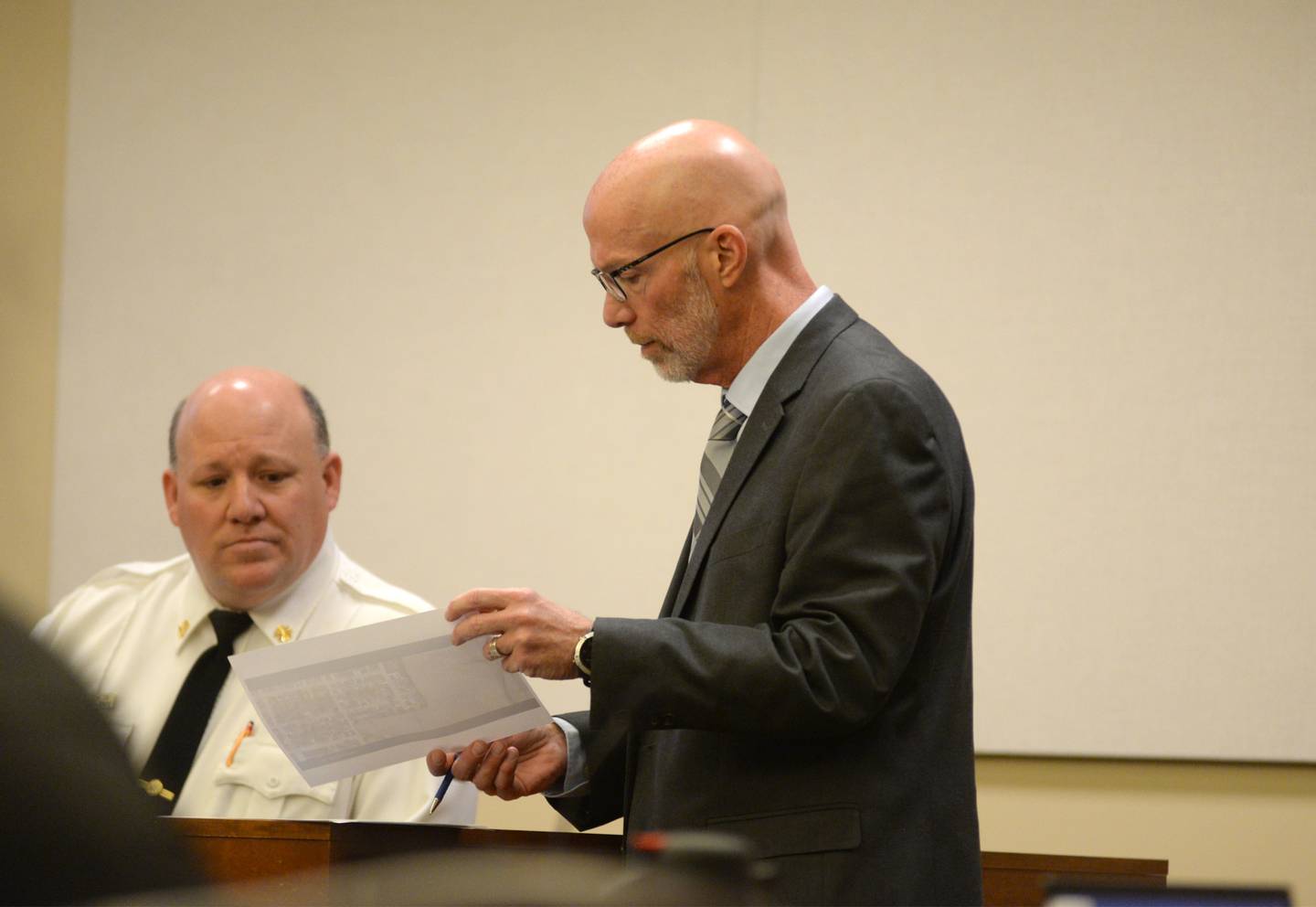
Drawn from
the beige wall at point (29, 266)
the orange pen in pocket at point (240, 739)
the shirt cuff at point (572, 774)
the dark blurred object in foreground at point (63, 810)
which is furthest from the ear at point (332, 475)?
the dark blurred object in foreground at point (63, 810)

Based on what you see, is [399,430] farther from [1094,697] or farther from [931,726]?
[931,726]

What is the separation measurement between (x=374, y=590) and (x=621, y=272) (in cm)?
100

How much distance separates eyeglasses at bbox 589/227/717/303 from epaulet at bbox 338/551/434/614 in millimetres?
889

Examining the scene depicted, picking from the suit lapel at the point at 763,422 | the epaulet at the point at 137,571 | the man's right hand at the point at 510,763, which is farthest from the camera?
the epaulet at the point at 137,571

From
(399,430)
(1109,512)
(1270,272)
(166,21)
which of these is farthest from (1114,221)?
(166,21)

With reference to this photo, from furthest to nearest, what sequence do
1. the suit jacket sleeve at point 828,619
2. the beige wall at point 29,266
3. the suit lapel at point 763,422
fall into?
the beige wall at point 29,266
the suit lapel at point 763,422
the suit jacket sleeve at point 828,619

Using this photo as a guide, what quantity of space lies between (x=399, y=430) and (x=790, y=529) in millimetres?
2062

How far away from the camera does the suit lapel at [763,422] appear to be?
1.92m

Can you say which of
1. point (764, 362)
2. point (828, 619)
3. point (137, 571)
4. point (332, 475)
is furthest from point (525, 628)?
point (137, 571)

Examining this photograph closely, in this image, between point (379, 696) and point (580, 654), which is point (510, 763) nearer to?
point (379, 696)

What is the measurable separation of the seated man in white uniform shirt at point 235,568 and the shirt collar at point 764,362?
100cm

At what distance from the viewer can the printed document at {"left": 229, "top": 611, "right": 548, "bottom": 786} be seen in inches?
73.7

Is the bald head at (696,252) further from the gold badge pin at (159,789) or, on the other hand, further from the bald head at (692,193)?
the gold badge pin at (159,789)

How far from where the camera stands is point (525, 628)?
70.9 inches
